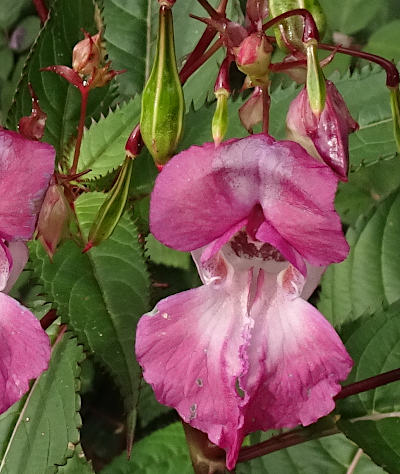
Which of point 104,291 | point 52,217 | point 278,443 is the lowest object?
point 278,443

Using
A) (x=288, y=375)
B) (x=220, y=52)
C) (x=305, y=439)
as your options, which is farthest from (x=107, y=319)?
(x=220, y=52)

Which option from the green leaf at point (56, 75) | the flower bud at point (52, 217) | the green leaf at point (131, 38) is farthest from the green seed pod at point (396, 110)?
the green leaf at point (131, 38)

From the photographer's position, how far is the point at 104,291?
2.16 feet

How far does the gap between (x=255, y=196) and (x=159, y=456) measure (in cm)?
57

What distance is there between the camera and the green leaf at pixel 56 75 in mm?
741

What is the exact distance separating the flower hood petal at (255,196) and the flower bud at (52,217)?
0.10 meters

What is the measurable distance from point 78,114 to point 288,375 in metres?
0.40

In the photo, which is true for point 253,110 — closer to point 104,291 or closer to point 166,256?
point 104,291

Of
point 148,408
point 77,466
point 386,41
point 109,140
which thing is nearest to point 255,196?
point 109,140

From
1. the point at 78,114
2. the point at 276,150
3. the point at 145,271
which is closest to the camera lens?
the point at 276,150

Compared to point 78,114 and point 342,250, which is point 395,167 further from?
point 342,250

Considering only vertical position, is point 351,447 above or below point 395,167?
below

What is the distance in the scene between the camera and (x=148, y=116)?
1.64 feet

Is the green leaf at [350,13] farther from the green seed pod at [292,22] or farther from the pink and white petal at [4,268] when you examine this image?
the pink and white petal at [4,268]
